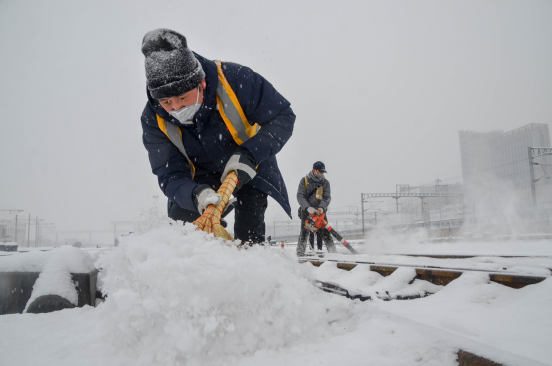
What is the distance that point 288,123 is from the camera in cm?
247

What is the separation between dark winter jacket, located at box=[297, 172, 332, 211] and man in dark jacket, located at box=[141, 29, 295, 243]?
195 inches

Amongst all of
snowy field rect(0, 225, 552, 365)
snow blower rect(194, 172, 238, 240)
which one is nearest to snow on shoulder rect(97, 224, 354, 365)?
snowy field rect(0, 225, 552, 365)

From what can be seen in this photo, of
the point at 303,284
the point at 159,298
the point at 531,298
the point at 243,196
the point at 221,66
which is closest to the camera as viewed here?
the point at 159,298

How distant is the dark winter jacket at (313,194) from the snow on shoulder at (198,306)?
629 cm

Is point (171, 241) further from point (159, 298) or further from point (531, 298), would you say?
point (531, 298)

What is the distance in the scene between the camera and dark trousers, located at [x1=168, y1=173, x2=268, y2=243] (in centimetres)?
260

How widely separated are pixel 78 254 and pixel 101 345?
117 cm

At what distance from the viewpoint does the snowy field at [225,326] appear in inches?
42.7

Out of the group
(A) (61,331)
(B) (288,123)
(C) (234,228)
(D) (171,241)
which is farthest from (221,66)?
(A) (61,331)

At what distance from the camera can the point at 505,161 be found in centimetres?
6212

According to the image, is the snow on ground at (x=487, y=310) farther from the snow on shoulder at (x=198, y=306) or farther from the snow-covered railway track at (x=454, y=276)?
the snow on shoulder at (x=198, y=306)

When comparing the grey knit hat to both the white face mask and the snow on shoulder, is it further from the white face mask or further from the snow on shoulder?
the snow on shoulder

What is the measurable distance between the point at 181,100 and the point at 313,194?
19.6ft

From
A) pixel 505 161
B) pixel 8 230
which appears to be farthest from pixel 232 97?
pixel 8 230
